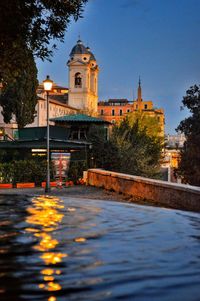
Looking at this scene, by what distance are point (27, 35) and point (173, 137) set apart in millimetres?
186389

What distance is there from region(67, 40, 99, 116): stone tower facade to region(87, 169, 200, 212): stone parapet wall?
14650 cm

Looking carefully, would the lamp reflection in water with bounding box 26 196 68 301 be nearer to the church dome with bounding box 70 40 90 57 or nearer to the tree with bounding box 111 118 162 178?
the tree with bounding box 111 118 162 178

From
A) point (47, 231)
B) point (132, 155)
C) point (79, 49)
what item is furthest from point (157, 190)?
point (79, 49)

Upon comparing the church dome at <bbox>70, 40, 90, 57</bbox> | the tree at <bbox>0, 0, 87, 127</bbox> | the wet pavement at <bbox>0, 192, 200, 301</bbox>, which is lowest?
the wet pavement at <bbox>0, 192, 200, 301</bbox>

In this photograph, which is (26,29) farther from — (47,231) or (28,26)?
(47,231)

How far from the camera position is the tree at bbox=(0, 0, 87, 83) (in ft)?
38.0

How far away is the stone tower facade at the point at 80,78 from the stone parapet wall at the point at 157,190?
5768 inches

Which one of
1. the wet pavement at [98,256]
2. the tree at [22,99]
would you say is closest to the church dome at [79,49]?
the tree at [22,99]

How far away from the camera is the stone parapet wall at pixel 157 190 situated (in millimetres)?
12250

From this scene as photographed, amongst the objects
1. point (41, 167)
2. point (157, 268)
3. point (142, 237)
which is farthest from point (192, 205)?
point (41, 167)

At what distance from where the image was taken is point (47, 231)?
609 cm

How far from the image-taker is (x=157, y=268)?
409cm

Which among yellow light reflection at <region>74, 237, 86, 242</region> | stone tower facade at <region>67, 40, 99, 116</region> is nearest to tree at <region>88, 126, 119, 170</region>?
yellow light reflection at <region>74, 237, 86, 242</region>

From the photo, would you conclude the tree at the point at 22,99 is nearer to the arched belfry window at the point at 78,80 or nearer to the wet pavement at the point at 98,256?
the wet pavement at the point at 98,256
